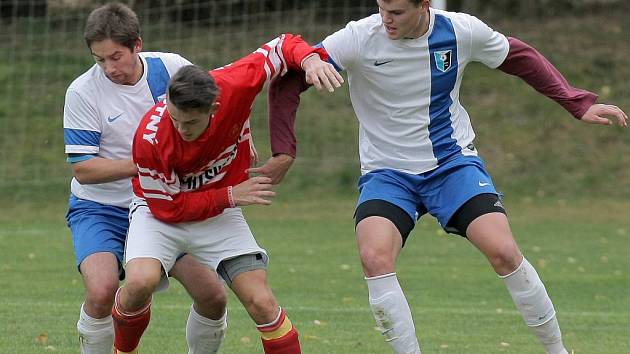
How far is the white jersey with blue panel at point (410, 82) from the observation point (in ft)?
21.3

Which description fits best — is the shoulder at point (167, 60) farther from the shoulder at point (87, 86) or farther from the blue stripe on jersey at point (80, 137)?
the blue stripe on jersey at point (80, 137)

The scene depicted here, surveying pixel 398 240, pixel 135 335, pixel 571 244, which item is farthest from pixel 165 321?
pixel 571 244

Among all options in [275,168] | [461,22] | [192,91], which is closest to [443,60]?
[461,22]

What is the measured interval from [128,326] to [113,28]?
1.49m

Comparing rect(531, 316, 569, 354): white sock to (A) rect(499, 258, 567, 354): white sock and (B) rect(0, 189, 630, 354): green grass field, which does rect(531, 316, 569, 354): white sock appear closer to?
(A) rect(499, 258, 567, 354): white sock

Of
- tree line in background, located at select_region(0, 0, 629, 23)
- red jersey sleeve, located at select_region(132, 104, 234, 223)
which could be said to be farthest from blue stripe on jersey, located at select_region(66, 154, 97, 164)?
tree line in background, located at select_region(0, 0, 629, 23)

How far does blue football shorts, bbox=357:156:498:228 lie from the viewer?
6391 millimetres

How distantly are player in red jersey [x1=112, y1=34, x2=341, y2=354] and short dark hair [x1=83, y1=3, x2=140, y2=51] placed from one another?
16.9 inches

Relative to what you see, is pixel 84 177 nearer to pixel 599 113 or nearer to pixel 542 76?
pixel 542 76

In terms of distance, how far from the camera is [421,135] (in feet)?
21.4

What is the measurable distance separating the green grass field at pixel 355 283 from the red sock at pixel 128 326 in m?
1.07

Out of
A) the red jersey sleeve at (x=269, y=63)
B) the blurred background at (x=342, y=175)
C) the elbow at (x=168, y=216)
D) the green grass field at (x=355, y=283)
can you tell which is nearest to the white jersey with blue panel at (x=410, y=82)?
the red jersey sleeve at (x=269, y=63)

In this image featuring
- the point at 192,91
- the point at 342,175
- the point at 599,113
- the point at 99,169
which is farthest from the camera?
the point at 342,175

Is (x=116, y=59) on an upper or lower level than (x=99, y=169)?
upper
